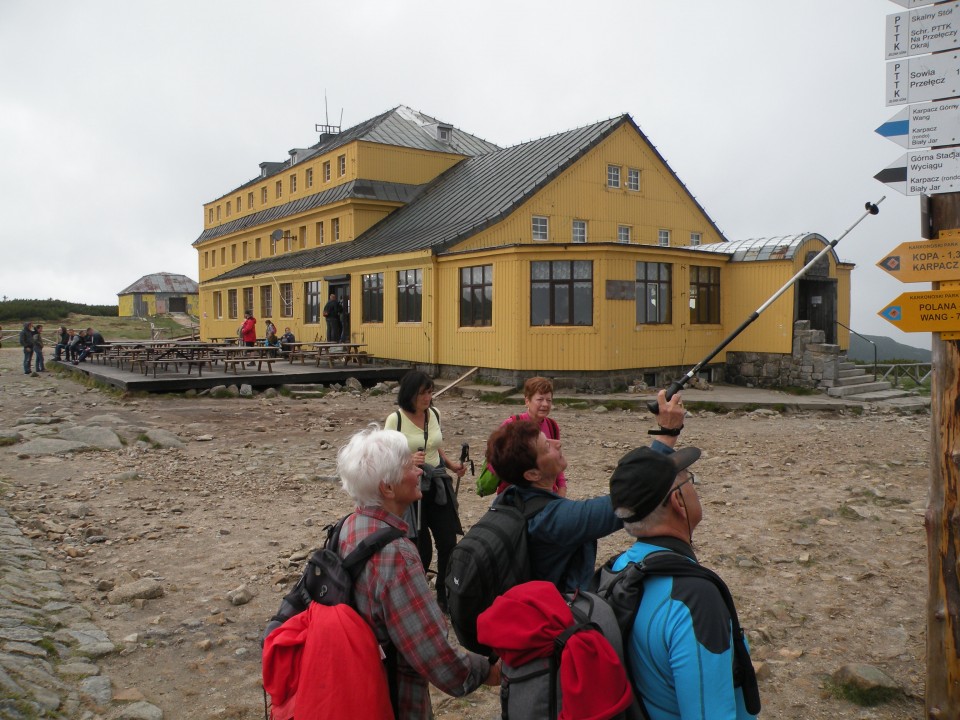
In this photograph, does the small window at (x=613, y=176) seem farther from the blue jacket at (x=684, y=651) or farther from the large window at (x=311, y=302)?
the blue jacket at (x=684, y=651)

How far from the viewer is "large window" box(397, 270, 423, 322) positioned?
2180cm

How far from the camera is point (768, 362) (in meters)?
19.4

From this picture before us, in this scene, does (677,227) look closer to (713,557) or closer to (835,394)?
(835,394)

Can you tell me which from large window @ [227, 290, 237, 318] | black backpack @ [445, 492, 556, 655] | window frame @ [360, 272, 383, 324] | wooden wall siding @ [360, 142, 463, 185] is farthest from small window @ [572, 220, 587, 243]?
black backpack @ [445, 492, 556, 655]

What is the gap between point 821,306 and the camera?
2120 cm

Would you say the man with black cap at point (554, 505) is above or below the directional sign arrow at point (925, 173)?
below

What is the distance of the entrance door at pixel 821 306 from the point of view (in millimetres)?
21078

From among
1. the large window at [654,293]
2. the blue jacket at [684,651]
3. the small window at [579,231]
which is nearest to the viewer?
the blue jacket at [684,651]

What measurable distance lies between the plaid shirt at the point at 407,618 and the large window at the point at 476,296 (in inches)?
658

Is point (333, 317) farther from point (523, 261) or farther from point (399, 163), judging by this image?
point (523, 261)

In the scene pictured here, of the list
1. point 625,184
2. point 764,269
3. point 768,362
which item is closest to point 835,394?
point 768,362

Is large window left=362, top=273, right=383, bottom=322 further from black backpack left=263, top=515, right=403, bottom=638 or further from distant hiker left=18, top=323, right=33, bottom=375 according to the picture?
black backpack left=263, top=515, right=403, bottom=638

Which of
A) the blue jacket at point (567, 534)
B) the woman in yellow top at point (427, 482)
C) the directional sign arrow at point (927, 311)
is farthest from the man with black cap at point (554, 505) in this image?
the woman in yellow top at point (427, 482)

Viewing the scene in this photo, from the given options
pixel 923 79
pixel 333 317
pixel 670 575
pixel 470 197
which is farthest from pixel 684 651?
pixel 333 317
